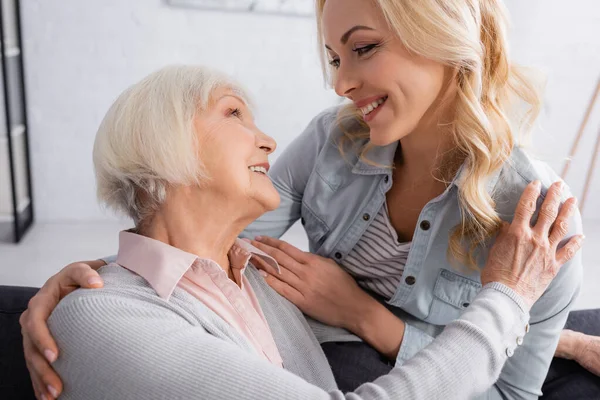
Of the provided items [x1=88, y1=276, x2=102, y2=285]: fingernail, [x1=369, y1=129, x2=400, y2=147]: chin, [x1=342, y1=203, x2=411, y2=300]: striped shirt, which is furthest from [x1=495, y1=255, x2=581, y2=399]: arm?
[x1=88, y1=276, x2=102, y2=285]: fingernail

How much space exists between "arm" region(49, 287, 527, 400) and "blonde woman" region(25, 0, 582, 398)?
0.35m

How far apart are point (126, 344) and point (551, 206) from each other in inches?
36.5

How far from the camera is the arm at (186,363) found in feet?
3.42

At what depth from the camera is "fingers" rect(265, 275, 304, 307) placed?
164 cm

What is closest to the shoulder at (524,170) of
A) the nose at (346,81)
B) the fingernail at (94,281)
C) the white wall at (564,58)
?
the nose at (346,81)

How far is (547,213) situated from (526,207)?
0.15ft

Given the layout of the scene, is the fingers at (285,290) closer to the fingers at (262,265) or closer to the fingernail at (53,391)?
the fingers at (262,265)

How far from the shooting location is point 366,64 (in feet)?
4.90

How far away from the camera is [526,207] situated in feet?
4.66

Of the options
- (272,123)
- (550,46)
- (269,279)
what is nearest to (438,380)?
(269,279)

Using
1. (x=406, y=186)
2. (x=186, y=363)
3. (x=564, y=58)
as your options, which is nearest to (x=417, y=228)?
(x=406, y=186)

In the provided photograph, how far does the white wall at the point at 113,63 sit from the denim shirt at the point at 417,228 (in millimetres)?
2435

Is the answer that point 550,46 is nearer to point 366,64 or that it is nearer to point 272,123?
point 272,123

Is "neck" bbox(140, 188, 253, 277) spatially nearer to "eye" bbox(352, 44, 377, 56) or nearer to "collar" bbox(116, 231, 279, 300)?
"collar" bbox(116, 231, 279, 300)
